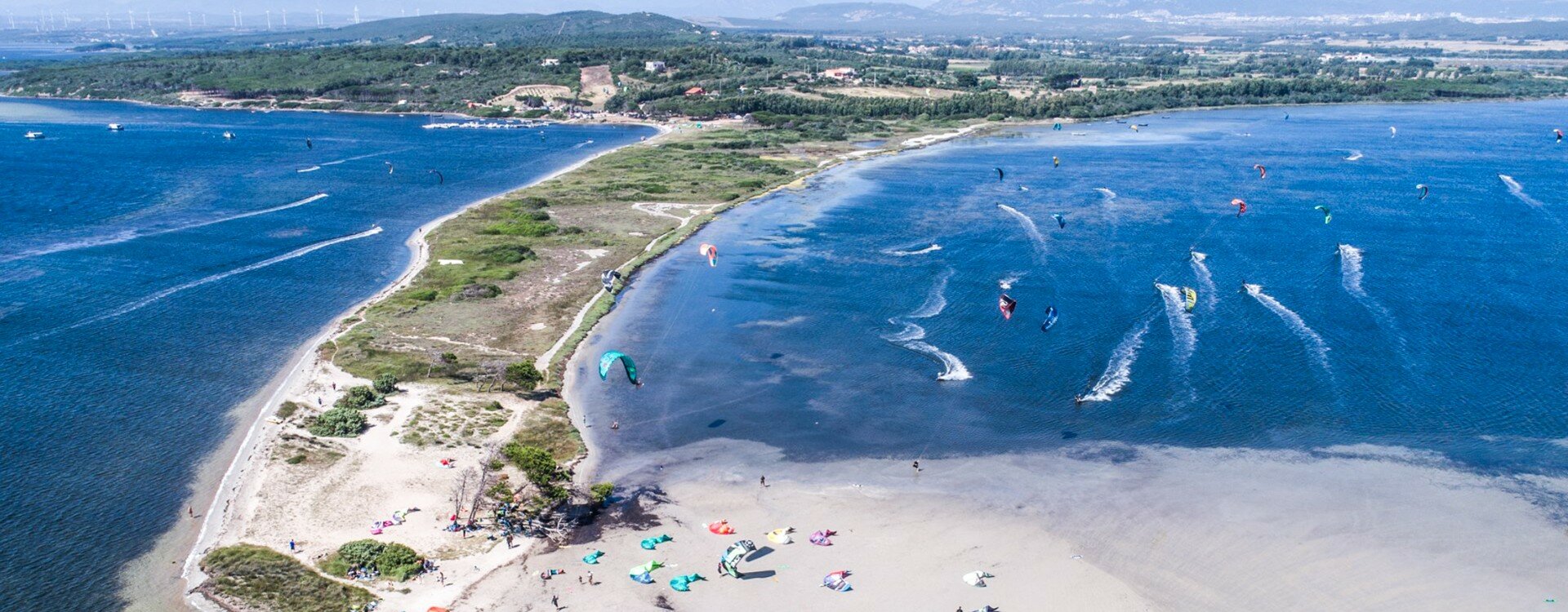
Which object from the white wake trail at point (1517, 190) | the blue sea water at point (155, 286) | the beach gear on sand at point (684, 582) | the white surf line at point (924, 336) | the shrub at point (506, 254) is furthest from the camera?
the white wake trail at point (1517, 190)

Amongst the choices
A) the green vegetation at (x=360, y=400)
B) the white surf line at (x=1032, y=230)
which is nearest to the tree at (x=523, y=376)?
the green vegetation at (x=360, y=400)

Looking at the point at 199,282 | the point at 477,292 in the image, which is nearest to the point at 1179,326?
the point at 477,292

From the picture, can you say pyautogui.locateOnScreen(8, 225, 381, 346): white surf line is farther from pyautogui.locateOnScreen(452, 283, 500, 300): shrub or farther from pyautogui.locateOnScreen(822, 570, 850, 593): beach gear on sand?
pyautogui.locateOnScreen(822, 570, 850, 593): beach gear on sand

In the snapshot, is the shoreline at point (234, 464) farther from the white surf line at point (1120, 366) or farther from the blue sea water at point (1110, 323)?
the white surf line at point (1120, 366)

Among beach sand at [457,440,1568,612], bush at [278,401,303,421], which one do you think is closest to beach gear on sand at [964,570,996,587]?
beach sand at [457,440,1568,612]

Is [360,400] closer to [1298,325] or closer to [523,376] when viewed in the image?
[523,376]

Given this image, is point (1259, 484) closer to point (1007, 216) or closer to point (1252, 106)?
point (1007, 216)
